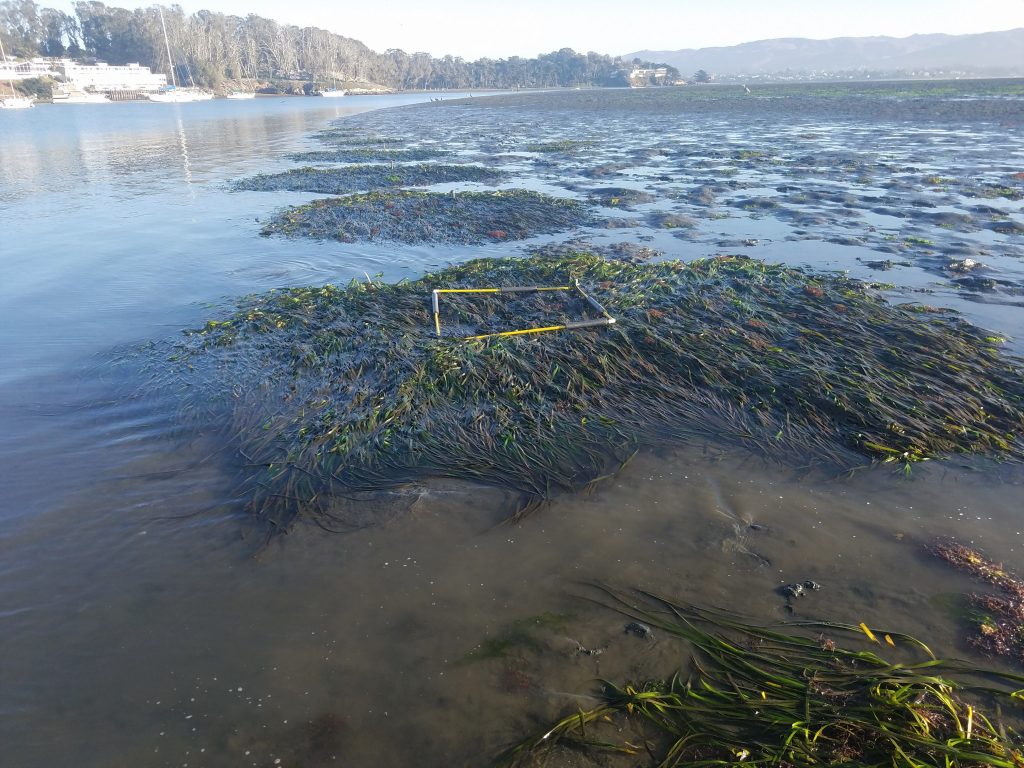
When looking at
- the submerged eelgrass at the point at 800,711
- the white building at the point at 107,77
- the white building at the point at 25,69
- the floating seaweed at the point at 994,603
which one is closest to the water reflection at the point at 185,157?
the submerged eelgrass at the point at 800,711

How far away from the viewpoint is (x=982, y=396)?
221 inches

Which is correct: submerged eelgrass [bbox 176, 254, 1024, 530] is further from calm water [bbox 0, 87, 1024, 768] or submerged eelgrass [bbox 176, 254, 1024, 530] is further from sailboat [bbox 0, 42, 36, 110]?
sailboat [bbox 0, 42, 36, 110]

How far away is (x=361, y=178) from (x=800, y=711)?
18672mm

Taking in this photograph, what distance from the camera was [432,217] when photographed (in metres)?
13.2

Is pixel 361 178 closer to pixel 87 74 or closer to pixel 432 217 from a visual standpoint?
pixel 432 217

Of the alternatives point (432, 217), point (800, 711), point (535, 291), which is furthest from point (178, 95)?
point (800, 711)

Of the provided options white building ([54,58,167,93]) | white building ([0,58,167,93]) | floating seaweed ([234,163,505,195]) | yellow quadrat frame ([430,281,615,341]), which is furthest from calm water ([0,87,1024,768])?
white building ([54,58,167,93])

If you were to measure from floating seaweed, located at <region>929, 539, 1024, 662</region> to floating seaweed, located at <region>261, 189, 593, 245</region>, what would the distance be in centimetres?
953

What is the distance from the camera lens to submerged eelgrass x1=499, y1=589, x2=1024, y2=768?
106 inches

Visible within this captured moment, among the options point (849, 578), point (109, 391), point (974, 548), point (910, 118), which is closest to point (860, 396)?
point (974, 548)

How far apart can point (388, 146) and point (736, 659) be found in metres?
28.2

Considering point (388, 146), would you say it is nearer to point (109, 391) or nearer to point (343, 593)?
point (109, 391)

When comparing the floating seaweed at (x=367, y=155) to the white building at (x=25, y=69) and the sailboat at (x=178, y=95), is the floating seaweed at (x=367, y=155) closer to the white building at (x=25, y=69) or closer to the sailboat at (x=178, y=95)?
the sailboat at (x=178, y=95)

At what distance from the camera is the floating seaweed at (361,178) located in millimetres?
17453
